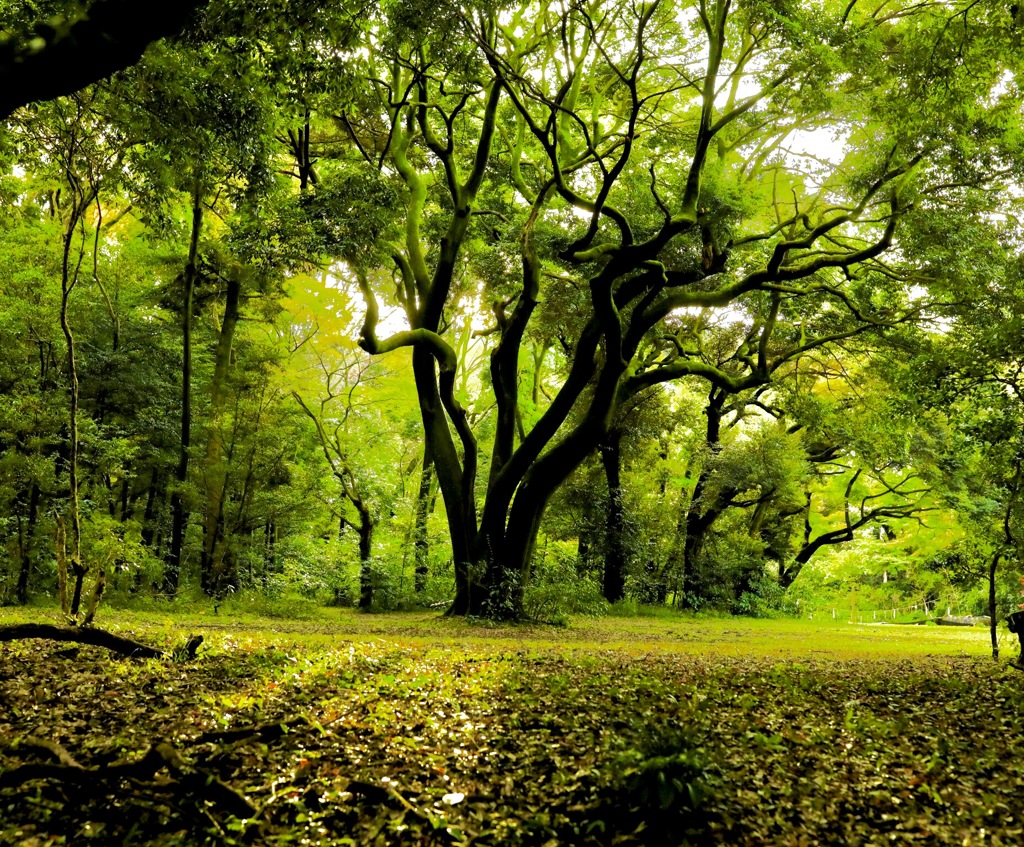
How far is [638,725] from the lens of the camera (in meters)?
4.28

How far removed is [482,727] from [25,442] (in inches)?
405

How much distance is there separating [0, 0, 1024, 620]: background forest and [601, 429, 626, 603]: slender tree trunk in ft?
0.31

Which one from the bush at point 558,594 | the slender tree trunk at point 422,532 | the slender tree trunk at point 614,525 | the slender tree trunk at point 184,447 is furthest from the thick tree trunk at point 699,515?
the slender tree trunk at point 184,447

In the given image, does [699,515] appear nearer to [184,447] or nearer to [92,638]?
[184,447]

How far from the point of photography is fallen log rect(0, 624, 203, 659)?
464 centimetres

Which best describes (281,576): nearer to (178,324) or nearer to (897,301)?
(178,324)

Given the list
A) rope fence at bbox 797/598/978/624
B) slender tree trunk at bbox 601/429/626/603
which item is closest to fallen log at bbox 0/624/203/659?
slender tree trunk at bbox 601/429/626/603

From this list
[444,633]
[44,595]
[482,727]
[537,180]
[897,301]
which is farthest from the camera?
[537,180]

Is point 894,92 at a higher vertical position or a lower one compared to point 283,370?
higher

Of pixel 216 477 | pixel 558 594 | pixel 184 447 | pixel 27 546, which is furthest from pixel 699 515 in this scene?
pixel 27 546

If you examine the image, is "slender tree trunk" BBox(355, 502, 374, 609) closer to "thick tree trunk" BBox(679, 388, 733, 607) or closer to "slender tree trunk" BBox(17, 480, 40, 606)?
"slender tree trunk" BBox(17, 480, 40, 606)

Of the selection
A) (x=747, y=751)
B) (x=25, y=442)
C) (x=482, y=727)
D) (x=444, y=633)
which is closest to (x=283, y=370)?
(x=25, y=442)

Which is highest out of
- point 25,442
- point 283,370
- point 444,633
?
point 283,370

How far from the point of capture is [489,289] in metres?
14.3
